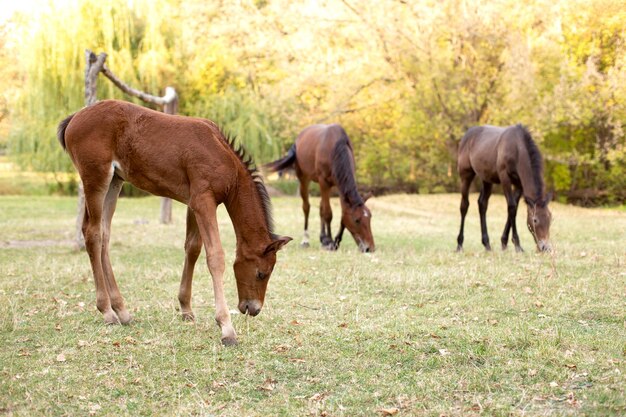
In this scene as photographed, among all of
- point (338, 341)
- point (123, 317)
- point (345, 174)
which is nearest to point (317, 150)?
point (345, 174)

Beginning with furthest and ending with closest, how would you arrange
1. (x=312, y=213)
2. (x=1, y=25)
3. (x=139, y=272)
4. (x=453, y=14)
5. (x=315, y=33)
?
1. (x=315, y=33)
2. (x=453, y=14)
3. (x=312, y=213)
4. (x=1, y=25)
5. (x=139, y=272)

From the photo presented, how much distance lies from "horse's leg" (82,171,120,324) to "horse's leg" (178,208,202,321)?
0.56 metres

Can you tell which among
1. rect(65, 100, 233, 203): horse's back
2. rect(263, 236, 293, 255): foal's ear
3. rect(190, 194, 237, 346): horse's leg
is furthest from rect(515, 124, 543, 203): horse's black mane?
rect(190, 194, 237, 346): horse's leg

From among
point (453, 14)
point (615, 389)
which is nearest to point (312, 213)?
point (453, 14)

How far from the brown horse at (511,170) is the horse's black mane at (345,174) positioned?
5.96 feet

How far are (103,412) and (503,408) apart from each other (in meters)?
2.18

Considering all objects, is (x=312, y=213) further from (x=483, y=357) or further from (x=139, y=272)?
(x=483, y=357)

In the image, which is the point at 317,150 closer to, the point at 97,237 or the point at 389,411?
the point at 97,237

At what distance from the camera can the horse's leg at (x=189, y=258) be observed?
5691mm

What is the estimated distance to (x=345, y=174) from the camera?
1072 cm

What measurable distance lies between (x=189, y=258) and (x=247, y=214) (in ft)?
2.67

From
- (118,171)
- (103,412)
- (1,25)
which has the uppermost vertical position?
(1,25)


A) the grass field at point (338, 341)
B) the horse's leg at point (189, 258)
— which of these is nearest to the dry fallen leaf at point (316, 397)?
the grass field at point (338, 341)

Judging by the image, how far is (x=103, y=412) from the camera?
12.6ft
